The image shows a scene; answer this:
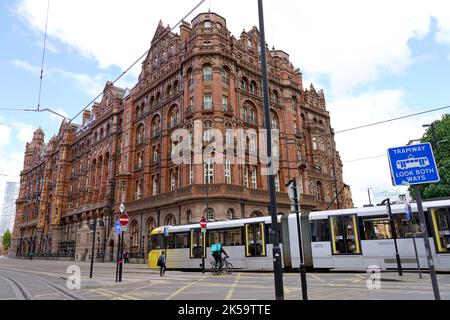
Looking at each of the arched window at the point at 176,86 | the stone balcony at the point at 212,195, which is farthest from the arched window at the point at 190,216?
the arched window at the point at 176,86

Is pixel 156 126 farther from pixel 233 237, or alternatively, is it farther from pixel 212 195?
pixel 233 237

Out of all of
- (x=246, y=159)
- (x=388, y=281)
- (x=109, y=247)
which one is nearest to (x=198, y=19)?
(x=246, y=159)

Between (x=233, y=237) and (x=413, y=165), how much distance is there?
15955mm

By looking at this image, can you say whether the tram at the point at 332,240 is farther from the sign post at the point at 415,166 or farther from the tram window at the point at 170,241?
the sign post at the point at 415,166

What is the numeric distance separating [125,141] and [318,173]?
92.4 feet

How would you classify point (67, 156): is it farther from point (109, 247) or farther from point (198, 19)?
point (198, 19)

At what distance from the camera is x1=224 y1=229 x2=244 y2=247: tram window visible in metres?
21.1

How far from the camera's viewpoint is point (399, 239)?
53.3 ft

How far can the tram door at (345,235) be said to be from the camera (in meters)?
17.3

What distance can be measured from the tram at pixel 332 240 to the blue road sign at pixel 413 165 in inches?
391

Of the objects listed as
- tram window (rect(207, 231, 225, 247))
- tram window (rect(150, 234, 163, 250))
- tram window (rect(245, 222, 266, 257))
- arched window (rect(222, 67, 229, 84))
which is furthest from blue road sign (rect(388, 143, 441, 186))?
arched window (rect(222, 67, 229, 84))

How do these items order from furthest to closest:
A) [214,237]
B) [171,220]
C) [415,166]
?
[171,220]
[214,237]
[415,166]

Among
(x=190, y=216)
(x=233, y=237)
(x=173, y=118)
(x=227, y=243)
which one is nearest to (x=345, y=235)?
(x=233, y=237)

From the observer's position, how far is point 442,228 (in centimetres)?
1516
